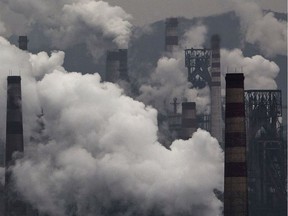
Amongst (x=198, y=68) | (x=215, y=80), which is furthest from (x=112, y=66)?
(x=215, y=80)

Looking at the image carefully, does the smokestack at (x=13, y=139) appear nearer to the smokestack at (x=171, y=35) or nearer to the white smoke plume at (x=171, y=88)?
the white smoke plume at (x=171, y=88)

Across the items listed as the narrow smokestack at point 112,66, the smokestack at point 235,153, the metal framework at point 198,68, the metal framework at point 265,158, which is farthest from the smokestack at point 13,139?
the metal framework at point 198,68

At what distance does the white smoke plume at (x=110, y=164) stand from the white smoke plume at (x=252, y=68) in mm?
60760

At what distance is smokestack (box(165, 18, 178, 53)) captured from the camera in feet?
502

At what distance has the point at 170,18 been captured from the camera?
153m

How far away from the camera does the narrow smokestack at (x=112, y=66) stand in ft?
451

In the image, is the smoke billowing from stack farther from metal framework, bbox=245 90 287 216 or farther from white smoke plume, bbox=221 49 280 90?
metal framework, bbox=245 90 287 216

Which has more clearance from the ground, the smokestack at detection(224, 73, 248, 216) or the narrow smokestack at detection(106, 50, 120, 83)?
the narrow smokestack at detection(106, 50, 120, 83)

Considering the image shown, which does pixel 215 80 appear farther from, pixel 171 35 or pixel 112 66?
pixel 171 35

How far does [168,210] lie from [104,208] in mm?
4744

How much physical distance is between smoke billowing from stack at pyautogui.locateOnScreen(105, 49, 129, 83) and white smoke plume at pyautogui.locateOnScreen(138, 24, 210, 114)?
373 cm

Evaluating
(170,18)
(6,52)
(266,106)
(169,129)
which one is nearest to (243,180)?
(266,106)

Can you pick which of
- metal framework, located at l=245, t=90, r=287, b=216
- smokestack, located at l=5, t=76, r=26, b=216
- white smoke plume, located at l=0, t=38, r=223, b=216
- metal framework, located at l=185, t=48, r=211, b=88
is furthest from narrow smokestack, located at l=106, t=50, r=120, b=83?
smokestack, located at l=5, t=76, r=26, b=216

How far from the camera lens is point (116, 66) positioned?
140 meters
